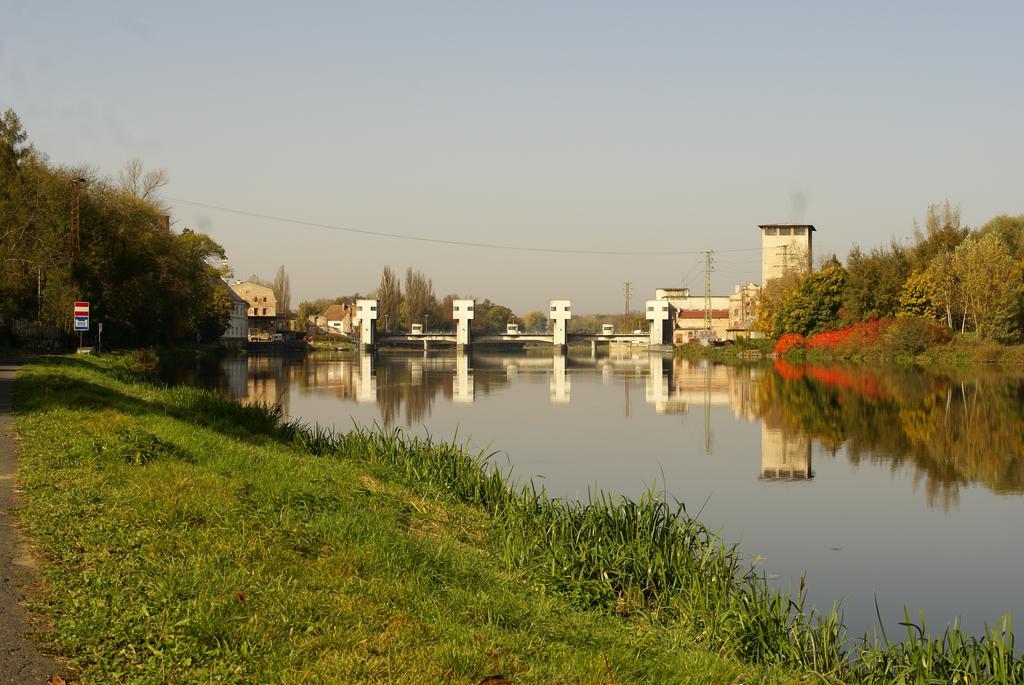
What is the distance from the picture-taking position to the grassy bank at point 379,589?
618 cm

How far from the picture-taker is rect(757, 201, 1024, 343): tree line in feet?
229

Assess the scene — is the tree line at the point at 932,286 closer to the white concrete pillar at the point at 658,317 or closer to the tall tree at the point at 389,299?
the white concrete pillar at the point at 658,317

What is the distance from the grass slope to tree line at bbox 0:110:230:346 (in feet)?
130

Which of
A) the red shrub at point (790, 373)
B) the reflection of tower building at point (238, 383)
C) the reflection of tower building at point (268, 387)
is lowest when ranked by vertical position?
the reflection of tower building at point (268, 387)

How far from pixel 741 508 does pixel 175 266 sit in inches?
2100

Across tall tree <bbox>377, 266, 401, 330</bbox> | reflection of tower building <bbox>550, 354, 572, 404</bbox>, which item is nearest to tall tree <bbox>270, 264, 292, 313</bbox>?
tall tree <bbox>377, 266, 401, 330</bbox>

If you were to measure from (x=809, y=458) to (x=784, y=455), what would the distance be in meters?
0.80

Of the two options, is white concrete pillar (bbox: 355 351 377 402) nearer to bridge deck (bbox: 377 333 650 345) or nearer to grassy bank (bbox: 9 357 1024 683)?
grassy bank (bbox: 9 357 1024 683)

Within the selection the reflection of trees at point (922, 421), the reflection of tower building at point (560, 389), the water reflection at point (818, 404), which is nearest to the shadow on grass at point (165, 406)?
the water reflection at point (818, 404)

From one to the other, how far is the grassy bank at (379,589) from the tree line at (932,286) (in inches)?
2604

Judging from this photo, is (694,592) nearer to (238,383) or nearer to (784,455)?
(784,455)

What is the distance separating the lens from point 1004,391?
4253 cm

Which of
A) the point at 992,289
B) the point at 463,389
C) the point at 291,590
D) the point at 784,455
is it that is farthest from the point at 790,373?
the point at 291,590

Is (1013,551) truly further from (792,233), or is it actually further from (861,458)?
(792,233)
